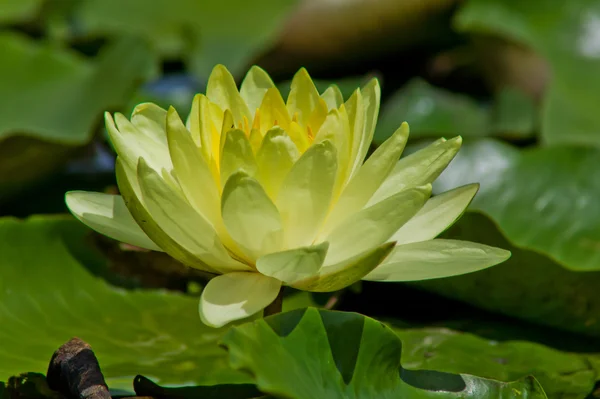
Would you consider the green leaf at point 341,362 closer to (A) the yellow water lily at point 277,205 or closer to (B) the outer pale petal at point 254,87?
(A) the yellow water lily at point 277,205

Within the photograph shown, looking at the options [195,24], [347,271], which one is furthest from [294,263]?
[195,24]

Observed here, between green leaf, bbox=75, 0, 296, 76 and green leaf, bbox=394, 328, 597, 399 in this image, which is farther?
green leaf, bbox=75, 0, 296, 76

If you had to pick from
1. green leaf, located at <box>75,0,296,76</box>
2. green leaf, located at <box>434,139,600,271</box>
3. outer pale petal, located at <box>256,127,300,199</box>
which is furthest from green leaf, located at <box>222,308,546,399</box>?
green leaf, located at <box>75,0,296,76</box>

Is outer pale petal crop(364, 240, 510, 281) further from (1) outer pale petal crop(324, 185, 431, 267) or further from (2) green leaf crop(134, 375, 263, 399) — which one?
(2) green leaf crop(134, 375, 263, 399)

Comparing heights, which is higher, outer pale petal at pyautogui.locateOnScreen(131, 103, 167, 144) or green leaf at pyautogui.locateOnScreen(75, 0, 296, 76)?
green leaf at pyautogui.locateOnScreen(75, 0, 296, 76)

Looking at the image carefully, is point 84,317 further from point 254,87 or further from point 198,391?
point 254,87

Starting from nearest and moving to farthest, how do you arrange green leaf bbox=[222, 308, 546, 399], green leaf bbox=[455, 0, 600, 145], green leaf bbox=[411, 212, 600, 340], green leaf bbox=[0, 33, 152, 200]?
green leaf bbox=[222, 308, 546, 399]
green leaf bbox=[411, 212, 600, 340]
green leaf bbox=[0, 33, 152, 200]
green leaf bbox=[455, 0, 600, 145]

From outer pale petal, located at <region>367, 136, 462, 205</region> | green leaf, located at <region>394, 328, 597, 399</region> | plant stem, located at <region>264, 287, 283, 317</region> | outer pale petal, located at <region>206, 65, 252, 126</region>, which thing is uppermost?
outer pale petal, located at <region>206, 65, 252, 126</region>
